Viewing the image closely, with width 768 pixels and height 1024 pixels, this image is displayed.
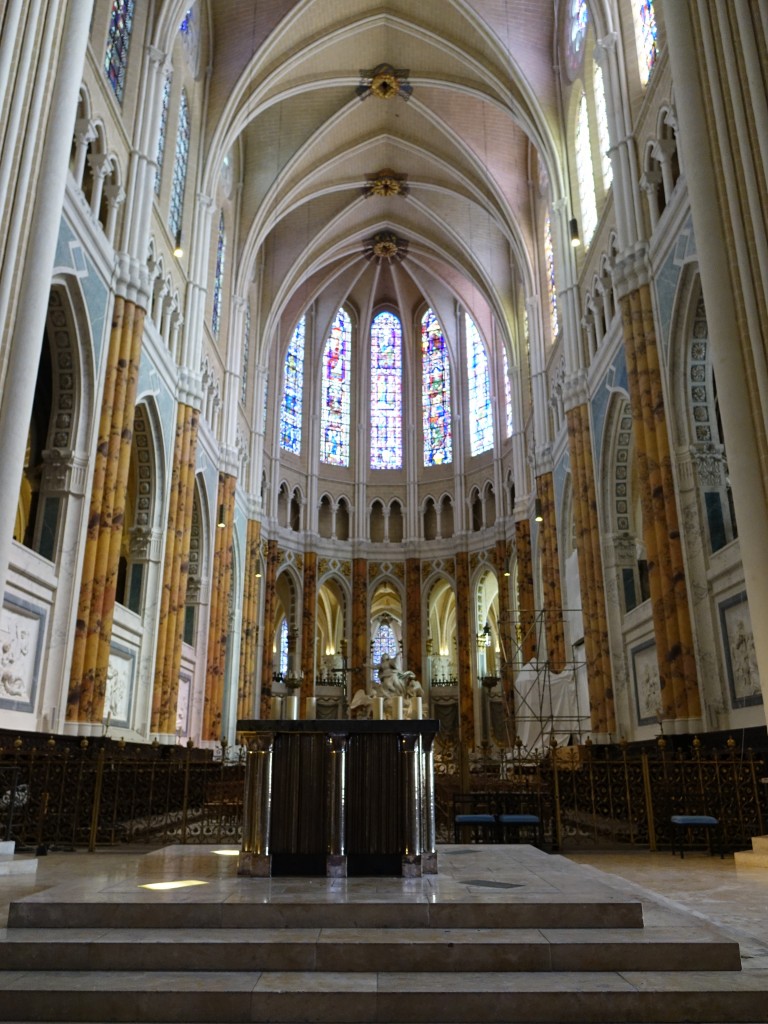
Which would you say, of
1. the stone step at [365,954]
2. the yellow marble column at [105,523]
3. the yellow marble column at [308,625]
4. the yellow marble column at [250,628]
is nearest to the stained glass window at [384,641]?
the yellow marble column at [308,625]

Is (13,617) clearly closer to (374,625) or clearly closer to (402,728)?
(402,728)

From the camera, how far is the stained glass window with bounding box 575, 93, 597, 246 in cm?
1869

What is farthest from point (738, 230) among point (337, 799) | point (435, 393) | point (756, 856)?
point (435, 393)

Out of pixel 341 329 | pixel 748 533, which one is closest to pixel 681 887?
pixel 748 533

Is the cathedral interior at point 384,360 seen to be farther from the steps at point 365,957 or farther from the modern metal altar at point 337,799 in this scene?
the steps at point 365,957

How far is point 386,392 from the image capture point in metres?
33.3

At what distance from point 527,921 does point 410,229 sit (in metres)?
28.4

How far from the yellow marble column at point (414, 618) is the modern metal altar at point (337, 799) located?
23.3 meters

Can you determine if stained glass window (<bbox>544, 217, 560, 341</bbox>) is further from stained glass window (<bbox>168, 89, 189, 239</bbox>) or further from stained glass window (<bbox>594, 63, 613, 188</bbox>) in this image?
stained glass window (<bbox>168, 89, 189, 239</bbox>)

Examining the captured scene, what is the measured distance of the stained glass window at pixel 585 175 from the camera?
18.7 meters

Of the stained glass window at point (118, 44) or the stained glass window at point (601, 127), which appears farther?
the stained glass window at point (601, 127)

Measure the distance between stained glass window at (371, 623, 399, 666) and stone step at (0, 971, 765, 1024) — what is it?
104 feet

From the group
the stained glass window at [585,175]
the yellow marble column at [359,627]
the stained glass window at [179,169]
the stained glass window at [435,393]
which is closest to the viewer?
the stained glass window at [179,169]

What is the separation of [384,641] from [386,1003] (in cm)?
3436
